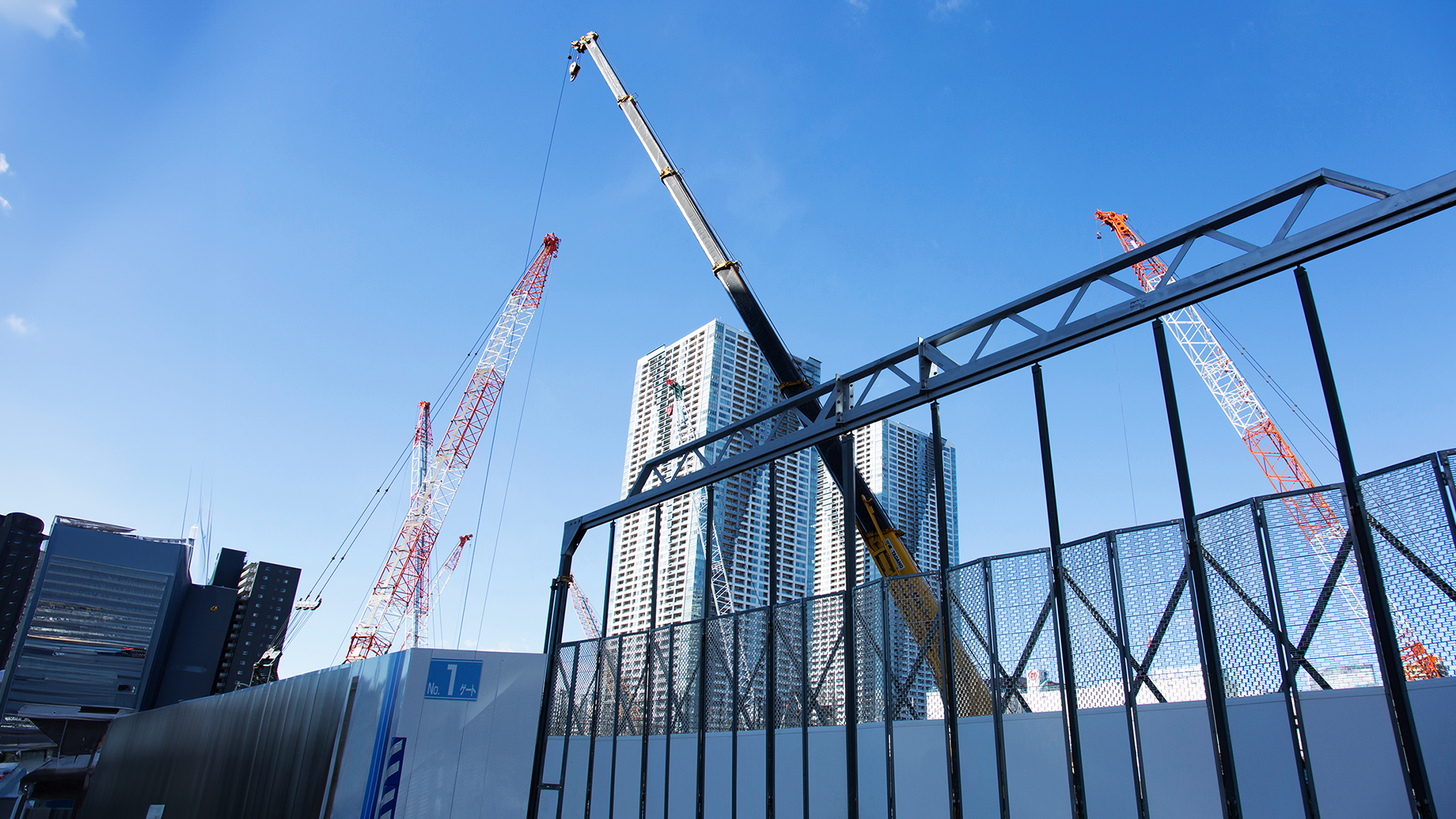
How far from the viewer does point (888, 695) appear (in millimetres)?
9688

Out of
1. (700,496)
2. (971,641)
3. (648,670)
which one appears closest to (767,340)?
(648,670)

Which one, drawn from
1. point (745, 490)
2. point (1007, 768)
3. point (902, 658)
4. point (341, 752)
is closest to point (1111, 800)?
point (1007, 768)

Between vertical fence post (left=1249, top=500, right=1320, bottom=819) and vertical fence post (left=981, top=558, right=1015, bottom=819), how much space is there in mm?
2601

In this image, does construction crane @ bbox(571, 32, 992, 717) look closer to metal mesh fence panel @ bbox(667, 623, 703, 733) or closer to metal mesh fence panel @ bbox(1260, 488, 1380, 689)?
metal mesh fence panel @ bbox(667, 623, 703, 733)

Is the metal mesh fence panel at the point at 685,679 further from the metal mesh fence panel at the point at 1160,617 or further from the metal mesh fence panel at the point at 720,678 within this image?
→ the metal mesh fence panel at the point at 1160,617

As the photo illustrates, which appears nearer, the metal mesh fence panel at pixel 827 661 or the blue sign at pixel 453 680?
the metal mesh fence panel at pixel 827 661

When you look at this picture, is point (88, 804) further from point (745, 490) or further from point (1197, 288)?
point (1197, 288)

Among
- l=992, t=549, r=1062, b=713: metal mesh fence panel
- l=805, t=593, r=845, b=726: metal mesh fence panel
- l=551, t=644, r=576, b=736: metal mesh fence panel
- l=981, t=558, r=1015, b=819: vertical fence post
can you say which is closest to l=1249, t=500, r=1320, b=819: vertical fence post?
l=992, t=549, r=1062, b=713: metal mesh fence panel

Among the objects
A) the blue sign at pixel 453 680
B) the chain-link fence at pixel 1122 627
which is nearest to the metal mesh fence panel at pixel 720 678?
the chain-link fence at pixel 1122 627

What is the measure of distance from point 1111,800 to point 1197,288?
497 centimetres

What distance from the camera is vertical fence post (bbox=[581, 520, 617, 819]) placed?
554 inches

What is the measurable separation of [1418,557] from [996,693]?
12.6 feet

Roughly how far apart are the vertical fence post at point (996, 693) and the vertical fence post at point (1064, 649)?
622mm

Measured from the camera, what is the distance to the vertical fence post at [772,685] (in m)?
10.6
